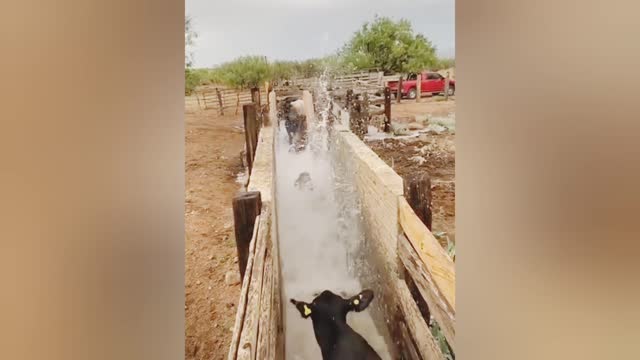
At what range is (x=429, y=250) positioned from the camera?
1667mm

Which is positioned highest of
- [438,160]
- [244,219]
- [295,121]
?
[295,121]

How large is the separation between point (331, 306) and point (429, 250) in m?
0.35

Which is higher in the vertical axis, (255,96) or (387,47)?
(387,47)

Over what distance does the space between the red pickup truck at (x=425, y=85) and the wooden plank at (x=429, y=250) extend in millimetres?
336

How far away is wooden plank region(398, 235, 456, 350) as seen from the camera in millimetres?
1614

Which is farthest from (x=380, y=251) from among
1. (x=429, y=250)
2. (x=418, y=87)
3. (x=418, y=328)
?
(x=418, y=87)

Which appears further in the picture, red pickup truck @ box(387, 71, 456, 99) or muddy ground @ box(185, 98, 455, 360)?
red pickup truck @ box(387, 71, 456, 99)

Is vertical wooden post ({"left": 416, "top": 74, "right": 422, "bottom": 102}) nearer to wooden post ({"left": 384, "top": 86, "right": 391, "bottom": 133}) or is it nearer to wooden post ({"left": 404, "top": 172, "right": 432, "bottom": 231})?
wooden post ({"left": 384, "top": 86, "right": 391, "bottom": 133})

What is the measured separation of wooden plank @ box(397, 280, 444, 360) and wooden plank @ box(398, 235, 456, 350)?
41 millimetres

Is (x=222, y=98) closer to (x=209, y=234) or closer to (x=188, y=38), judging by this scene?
(x=188, y=38)

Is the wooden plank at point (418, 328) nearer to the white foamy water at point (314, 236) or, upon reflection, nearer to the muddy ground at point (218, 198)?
the white foamy water at point (314, 236)

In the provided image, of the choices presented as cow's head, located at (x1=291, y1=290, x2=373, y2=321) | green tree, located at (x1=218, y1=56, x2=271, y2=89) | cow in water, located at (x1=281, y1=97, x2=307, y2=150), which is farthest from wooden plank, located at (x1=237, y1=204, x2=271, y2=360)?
green tree, located at (x1=218, y1=56, x2=271, y2=89)
